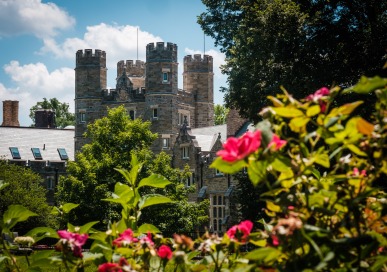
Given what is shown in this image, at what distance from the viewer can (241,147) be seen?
1.91 m

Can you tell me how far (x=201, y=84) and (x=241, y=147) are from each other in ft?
158

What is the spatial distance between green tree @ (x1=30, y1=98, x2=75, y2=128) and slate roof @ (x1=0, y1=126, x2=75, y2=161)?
86.1 feet

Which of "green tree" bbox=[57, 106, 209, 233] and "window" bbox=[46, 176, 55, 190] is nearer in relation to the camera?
"green tree" bbox=[57, 106, 209, 233]

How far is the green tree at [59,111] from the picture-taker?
7975 centimetres

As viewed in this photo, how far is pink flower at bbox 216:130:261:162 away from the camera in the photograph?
1.88 m

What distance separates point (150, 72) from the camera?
45.1 meters

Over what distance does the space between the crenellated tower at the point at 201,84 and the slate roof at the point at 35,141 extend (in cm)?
1191

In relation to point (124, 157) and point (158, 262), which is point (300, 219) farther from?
point (124, 157)

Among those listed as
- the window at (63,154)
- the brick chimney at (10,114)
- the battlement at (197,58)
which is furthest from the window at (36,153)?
the battlement at (197,58)

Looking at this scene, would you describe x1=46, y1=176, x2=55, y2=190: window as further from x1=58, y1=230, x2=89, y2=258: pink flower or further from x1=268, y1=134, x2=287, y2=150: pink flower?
x1=268, y1=134, x2=287, y2=150: pink flower

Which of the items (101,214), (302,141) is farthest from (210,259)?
(101,214)

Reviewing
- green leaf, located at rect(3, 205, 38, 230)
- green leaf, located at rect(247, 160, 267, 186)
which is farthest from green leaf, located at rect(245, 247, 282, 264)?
green leaf, located at rect(3, 205, 38, 230)

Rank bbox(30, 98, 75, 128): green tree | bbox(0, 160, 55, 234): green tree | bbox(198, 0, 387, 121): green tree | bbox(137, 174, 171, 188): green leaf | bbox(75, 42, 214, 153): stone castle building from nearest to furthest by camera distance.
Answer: bbox(137, 174, 171, 188): green leaf < bbox(198, 0, 387, 121): green tree < bbox(0, 160, 55, 234): green tree < bbox(75, 42, 214, 153): stone castle building < bbox(30, 98, 75, 128): green tree

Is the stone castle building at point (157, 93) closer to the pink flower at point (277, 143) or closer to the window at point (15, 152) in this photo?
the window at point (15, 152)
